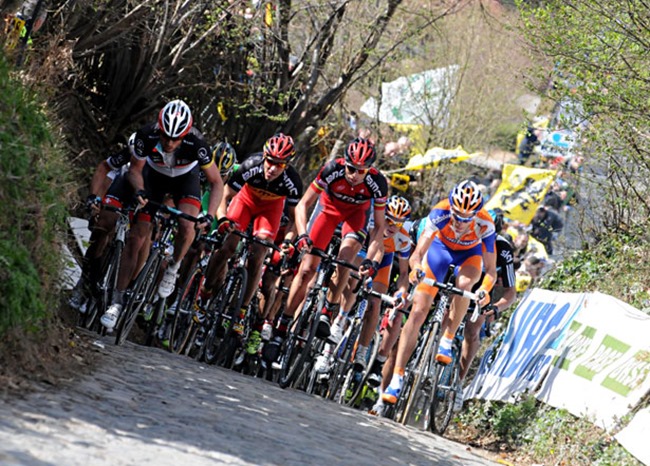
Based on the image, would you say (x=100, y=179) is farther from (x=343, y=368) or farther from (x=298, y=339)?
(x=343, y=368)

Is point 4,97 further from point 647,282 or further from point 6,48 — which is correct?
point 647,282

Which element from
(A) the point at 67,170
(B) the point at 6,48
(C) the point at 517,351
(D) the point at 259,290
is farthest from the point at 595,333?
(B) the point at 6,48

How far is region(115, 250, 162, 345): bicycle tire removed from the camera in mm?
10719

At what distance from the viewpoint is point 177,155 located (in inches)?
437

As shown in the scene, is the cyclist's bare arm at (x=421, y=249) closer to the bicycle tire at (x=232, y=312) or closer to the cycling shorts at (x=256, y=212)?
the cycling shorts at (x=256, y=212)

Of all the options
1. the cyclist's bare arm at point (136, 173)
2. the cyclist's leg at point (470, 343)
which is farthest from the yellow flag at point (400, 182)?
the cyclist's bare arm at point (136, 173)

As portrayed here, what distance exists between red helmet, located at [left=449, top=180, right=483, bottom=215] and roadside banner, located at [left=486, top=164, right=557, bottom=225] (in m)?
13.5

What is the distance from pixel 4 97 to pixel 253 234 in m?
4.85

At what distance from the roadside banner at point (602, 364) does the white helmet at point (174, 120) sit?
499 cm

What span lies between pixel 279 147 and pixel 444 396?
3.20 metres

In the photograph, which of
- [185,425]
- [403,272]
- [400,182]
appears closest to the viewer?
[185,425]

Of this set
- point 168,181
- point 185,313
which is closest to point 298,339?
point 185,313

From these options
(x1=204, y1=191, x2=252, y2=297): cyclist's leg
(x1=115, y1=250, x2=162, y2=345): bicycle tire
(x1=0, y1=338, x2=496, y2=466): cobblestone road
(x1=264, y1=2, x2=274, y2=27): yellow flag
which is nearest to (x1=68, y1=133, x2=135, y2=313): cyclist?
(x1=115, y1=250, x2=162, y2=345): bicycle tire

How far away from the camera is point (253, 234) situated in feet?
41.0
